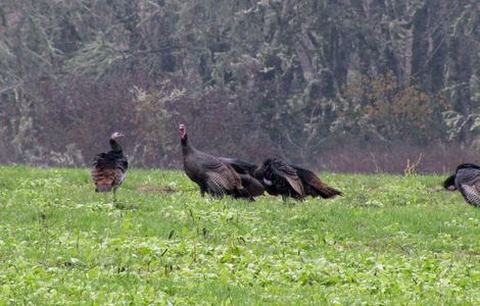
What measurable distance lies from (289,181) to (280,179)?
165 millimetres

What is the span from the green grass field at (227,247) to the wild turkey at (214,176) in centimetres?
A: 60

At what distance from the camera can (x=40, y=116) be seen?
5725cm

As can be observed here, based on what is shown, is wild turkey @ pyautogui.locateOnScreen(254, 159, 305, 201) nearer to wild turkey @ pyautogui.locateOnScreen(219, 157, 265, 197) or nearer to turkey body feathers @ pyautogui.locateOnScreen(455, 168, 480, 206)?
wild turkey @ pyautogui.locateOnScreen(219, 157, 265, 197)

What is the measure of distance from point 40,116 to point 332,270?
44262 mm

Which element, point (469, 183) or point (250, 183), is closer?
point (250, 183)

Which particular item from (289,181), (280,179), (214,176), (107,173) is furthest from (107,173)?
(289,181)

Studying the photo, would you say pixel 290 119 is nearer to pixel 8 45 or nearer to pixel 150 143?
pixel 150 143

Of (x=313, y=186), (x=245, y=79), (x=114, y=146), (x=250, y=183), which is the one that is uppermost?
(x=114, y=146)

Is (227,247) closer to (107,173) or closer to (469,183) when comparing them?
(107,173)

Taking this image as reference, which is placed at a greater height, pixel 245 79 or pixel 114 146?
pixel 114 146

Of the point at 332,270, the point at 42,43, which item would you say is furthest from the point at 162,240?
the point at 42,43

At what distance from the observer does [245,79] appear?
59562mm

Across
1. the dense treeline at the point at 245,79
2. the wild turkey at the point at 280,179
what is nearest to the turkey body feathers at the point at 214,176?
the wild turkey at the point at 280,179

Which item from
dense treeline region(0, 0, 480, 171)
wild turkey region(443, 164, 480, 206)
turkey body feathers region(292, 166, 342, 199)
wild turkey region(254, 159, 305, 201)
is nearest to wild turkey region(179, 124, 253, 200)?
wild turkey region(254, 159, 305, 201)
